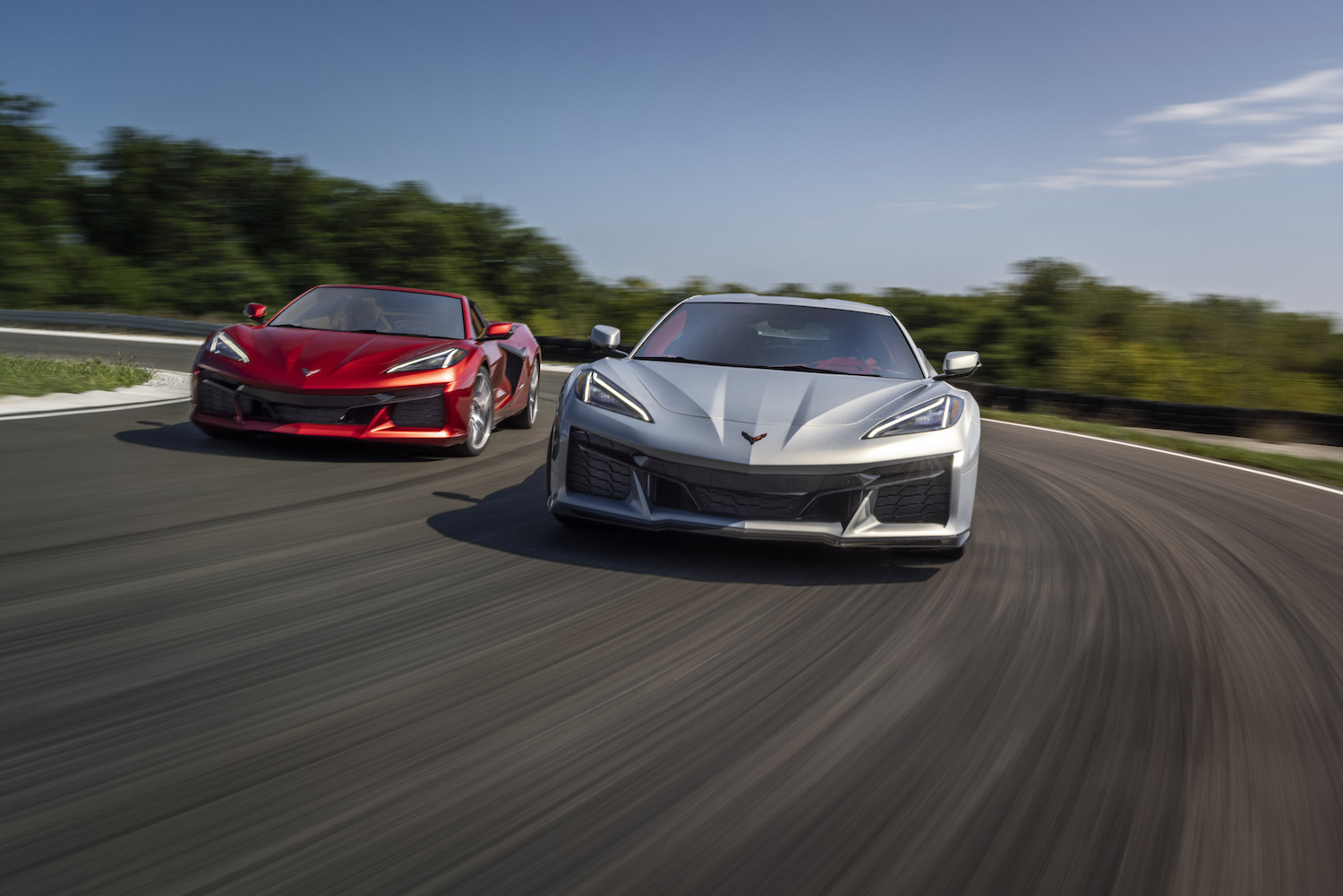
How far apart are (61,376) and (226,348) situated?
4492 millimetres

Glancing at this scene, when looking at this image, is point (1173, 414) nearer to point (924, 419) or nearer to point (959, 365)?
point (959, 365)

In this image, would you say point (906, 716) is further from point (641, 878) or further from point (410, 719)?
point (410, 719)

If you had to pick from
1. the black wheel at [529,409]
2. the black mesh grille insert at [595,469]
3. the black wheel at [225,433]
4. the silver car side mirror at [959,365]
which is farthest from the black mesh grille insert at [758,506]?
the black wheel at [529,409]

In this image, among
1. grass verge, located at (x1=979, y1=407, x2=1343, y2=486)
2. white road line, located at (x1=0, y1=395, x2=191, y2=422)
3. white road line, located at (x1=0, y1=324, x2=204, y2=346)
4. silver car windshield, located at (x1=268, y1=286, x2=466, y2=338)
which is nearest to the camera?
silver car windshield, located at (x1=268, y1=286, x2=466, y2=338)

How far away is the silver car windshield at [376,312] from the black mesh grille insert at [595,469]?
3467mm

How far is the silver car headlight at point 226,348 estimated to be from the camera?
22.1ft

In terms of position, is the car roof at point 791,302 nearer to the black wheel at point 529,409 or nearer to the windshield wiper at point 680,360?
the windshield wiper at point 680,360

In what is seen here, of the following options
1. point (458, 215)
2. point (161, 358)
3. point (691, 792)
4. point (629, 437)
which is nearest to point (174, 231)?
point (458, 215)

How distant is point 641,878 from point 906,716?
3.84 feet

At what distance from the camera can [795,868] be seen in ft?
6.71

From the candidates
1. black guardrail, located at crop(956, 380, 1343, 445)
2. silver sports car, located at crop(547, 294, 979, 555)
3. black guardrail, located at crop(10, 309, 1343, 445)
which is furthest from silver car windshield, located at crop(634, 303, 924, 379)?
black guardrail, located at crop(956, 380, 1343, 445)

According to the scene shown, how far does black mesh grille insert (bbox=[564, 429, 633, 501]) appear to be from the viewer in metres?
4.43

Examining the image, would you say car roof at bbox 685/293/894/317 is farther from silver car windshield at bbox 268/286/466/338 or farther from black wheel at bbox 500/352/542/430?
black wheel at bbox 500/352/542/430

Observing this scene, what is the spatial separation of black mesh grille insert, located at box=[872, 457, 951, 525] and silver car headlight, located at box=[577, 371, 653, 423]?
105 centimetres
